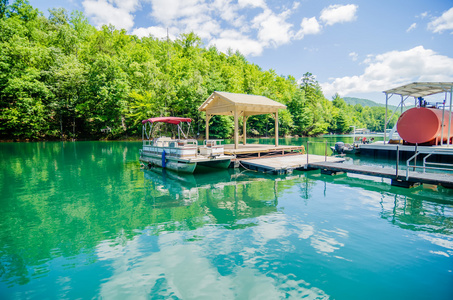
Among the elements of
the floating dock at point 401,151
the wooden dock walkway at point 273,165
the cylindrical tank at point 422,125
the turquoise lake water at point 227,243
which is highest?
the cylindrical tank at point 422,125

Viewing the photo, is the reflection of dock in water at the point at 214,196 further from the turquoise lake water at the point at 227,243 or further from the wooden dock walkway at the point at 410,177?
the wooden dock walkway at the point at 410,177

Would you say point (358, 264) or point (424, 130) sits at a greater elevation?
point (424, 130)

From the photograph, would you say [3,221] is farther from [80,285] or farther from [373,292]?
[373,292]

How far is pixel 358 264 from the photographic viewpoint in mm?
5008

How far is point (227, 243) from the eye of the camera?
601 cm

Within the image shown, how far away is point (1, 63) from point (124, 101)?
1817 cm

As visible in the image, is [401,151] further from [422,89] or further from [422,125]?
[422,89]

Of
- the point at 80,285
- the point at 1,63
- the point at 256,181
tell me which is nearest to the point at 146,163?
the point at 256,181

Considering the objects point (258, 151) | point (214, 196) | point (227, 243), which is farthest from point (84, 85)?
point (227, 243)

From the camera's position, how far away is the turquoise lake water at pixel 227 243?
4.38 metres

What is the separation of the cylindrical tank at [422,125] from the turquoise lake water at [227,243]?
10198 mm

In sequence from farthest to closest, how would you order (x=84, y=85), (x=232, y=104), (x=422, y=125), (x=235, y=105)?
(x=84, y=85)
(x=422, y=125)
(x=232, y=104)
(x=235, y=105)

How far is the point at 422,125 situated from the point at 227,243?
2112 centimetres

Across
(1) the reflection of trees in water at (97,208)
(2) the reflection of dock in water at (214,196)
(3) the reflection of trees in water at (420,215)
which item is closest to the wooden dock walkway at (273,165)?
(2) the reflection of dock in water at (214,196)
